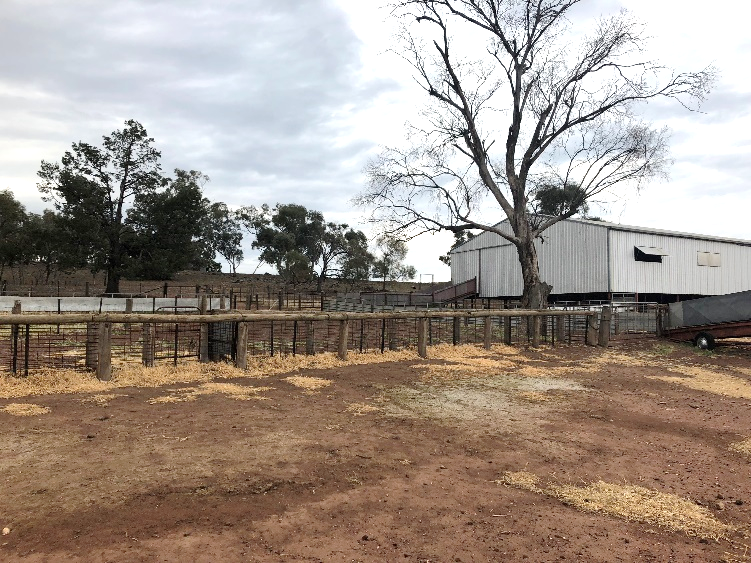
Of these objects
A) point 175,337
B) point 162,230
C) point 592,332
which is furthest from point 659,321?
point 162,230

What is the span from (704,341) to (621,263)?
1603cm

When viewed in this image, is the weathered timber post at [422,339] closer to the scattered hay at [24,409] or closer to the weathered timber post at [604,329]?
the weathered timber post at [604,329]

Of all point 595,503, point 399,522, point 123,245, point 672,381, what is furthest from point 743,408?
point 123,245

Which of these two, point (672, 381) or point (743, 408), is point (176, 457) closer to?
point (743, 408)

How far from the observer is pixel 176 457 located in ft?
15.3

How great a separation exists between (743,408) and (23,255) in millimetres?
59296

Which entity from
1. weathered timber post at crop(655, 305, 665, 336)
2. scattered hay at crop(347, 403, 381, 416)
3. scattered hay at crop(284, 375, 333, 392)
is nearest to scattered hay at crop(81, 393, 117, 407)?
scattered hay at crop(284, 375, 333, 392)

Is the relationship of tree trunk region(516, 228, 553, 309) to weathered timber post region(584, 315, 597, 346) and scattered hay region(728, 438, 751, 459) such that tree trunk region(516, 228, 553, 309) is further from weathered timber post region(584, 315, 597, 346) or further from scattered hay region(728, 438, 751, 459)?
scattered hay region(728, 438, 751, 459)

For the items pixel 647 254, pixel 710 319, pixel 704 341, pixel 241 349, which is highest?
pixel 647 254

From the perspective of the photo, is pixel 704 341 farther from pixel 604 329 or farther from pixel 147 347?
pixel 147 347

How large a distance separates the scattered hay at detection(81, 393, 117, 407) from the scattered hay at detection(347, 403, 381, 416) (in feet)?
10.3

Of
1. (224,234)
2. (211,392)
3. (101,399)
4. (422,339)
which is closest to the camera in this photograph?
(101,399)

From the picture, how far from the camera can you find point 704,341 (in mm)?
16547

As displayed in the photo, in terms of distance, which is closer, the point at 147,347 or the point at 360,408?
the point at 360,408
